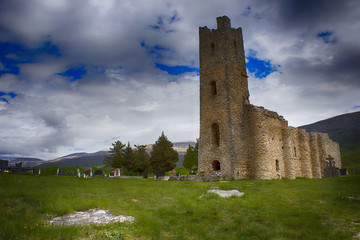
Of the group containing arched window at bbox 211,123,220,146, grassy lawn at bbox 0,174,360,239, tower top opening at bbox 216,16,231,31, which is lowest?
grassy lawn at bbox 0,174,360,239

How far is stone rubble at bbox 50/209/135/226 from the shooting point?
5.10 meters

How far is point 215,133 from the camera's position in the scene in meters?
24.5

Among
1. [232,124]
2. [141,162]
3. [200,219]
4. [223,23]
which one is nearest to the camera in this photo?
[200,219]

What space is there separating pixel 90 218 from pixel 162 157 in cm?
3661

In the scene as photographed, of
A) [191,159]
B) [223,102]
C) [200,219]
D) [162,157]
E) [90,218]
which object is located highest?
[223,102]

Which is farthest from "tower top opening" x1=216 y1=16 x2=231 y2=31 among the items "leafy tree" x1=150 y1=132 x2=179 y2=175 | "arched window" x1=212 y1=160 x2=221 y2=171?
"leafy tree" x1=150 y1=132 x2=179 y2=175

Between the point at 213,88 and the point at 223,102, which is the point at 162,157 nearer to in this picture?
the point at 213,88

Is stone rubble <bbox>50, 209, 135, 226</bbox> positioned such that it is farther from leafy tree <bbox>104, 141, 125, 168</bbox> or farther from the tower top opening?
leafy tree <bbox>104, 141, 125, 168</bbox>

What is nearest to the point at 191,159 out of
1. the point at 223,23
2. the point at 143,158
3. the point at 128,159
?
the point at 143,158

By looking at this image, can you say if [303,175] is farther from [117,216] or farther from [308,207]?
[117,216]

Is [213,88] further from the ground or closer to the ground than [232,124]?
further from the ground

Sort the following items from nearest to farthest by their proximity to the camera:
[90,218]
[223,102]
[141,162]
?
[90,218] < [223,102] < [141,162]

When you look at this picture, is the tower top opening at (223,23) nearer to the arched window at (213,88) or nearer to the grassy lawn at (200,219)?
the arched window at (213,88)

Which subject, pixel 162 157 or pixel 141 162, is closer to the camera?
pixel 141 162
